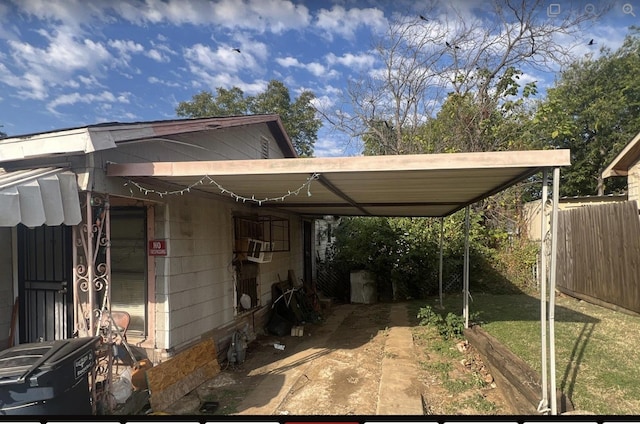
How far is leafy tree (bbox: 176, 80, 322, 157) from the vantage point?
2488 cm

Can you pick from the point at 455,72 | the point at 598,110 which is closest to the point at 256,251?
the point at 455,72

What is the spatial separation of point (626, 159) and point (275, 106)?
19.7m

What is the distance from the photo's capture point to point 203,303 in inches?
207

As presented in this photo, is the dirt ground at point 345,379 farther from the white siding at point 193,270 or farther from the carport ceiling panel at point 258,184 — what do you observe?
the carport ceiling panel at point 258,184

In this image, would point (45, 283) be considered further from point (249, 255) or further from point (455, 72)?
point (455, 72)

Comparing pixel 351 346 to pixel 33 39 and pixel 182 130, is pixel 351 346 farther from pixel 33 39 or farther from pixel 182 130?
pixel 33 39

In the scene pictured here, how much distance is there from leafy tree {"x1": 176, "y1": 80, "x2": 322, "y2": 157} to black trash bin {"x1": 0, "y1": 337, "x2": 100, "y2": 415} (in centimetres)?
2205

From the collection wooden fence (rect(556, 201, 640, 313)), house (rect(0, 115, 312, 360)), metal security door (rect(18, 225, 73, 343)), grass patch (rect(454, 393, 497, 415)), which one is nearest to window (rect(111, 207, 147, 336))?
house (rect(0, 115, 312, 360))

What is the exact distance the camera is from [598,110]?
20.0 m

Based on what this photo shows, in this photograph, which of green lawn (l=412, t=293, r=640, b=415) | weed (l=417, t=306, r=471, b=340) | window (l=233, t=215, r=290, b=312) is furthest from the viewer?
window (l=233, t=215, r=290, b=312)

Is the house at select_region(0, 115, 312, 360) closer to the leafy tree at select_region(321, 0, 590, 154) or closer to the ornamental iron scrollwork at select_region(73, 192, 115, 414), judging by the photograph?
the ornamental iron scrollwork at select_region(73, 192, 115, 414)

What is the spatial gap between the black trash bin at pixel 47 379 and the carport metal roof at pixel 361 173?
5.52 ft

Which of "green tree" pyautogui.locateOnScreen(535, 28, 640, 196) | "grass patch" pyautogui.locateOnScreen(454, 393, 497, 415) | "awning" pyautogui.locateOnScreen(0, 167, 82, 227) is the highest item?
"green tree" pyautogui.locateOnScreen(535, 28, 640, 196)

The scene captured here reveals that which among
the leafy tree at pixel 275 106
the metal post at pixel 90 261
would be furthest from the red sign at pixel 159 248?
the leafy tree at pixel 275 106
